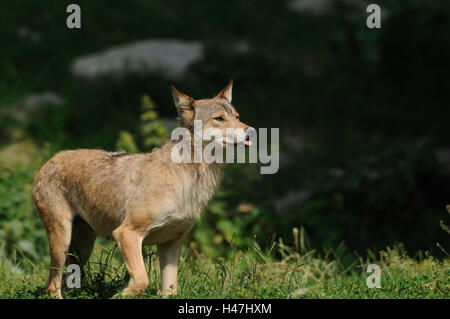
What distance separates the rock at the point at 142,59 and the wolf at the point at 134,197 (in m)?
8.33

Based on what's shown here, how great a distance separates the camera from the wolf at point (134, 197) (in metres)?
5.25

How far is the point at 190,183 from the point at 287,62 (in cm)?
1114

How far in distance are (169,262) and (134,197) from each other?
2.16 feet

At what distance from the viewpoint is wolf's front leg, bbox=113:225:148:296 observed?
5.12 meters

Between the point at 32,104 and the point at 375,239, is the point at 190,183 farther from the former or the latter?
the point at 32,104

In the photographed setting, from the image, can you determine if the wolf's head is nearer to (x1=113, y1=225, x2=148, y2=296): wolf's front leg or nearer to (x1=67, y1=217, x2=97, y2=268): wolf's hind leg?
(x1=113, y1=225, x2=148, y2=296): wolf's front leg

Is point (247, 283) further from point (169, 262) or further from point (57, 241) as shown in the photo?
point (57, 241)

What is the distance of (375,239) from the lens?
9422 mm

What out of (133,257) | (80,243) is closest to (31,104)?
(80,243)

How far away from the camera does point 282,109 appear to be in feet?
44.8

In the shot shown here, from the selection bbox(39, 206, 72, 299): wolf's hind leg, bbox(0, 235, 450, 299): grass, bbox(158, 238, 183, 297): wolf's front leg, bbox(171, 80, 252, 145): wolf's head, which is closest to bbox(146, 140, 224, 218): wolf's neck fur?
bbox(171, 80, 252, 145): wolf's head

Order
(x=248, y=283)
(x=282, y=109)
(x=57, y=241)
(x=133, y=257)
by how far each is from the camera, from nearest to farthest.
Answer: (x=133, y=257)
(x=248, y=283)
(x=57, y=241)
(x=282, y=109)

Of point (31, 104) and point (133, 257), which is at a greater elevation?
point (31, 104)
